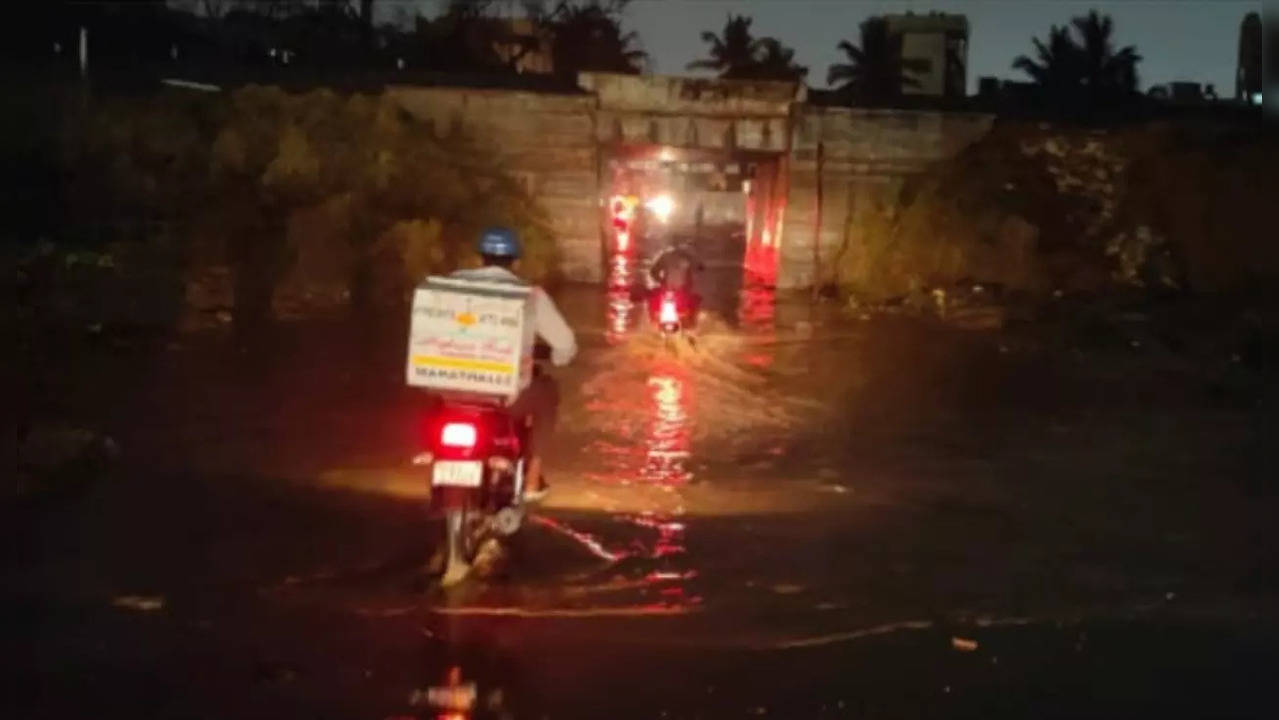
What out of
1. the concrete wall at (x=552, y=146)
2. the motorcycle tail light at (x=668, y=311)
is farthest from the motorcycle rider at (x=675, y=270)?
the concrete wall at (x=552, y=146)

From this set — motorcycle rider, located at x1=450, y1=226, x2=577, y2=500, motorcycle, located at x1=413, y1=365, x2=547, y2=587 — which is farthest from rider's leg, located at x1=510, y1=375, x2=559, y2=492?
motorcycle, located at x1=413, y1=365, x2=547, y2=587

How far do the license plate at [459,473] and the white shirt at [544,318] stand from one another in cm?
93

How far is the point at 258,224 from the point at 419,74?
20.9 metres

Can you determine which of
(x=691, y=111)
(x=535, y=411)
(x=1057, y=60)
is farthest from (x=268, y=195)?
(x=1057, y=60)

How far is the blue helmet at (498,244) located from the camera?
9.72 m

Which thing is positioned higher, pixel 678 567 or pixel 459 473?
pixel 459 473

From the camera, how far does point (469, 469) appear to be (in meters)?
9.12

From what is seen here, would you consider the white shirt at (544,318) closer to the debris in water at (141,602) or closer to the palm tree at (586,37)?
the debris in water at (141,602)

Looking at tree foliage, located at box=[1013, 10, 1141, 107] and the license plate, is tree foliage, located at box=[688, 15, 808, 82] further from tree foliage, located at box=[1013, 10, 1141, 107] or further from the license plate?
the license plate

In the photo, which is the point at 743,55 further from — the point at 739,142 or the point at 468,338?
the point at 468,338

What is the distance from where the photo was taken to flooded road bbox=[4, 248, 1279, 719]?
738 cm

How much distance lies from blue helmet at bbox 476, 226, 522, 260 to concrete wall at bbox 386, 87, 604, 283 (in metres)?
34.8

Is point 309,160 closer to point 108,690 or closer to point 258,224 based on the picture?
point 258,224

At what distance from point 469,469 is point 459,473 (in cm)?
5
